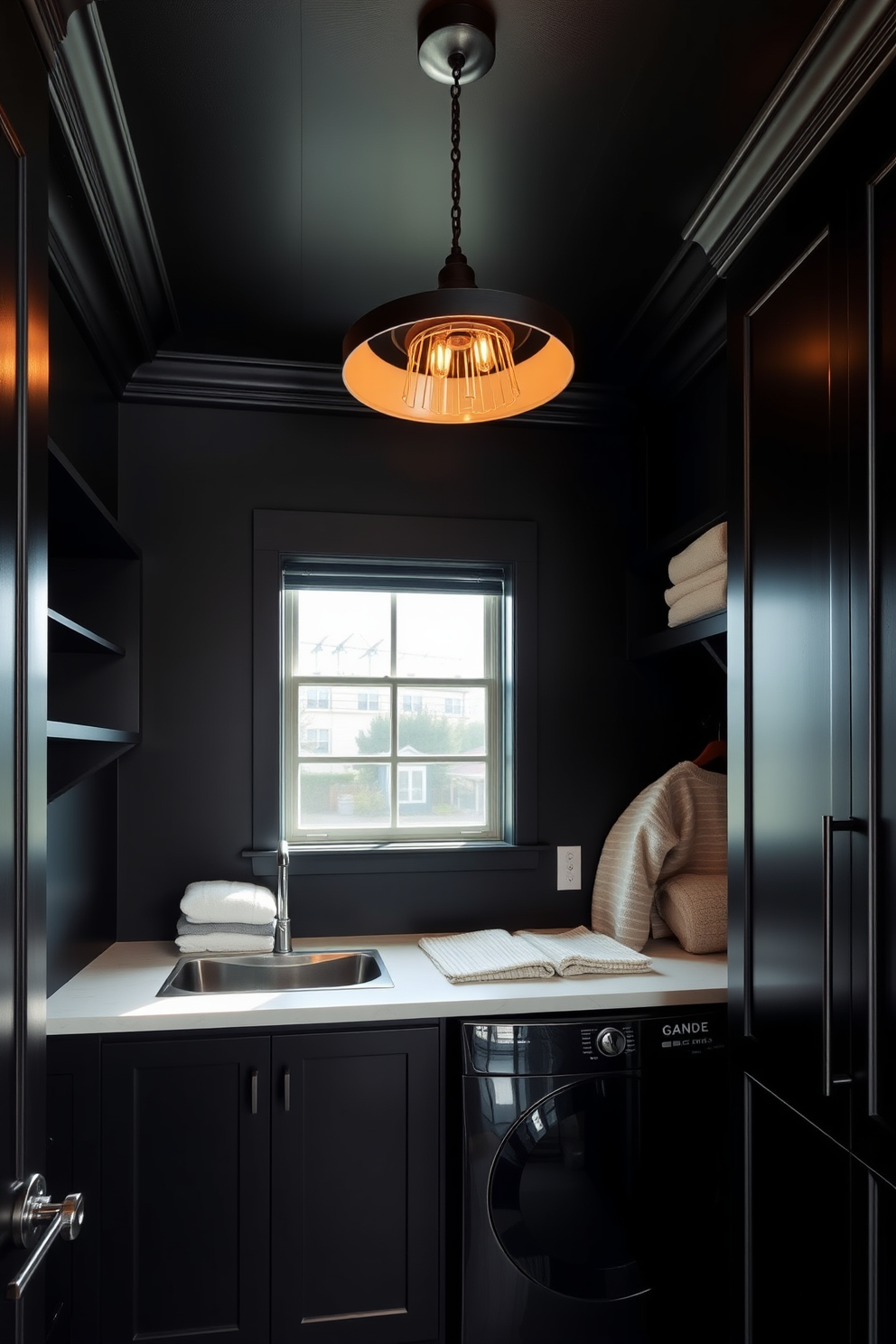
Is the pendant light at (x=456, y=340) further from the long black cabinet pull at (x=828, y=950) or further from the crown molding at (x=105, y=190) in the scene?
the long black cabinet pull at (x=828, y=950)

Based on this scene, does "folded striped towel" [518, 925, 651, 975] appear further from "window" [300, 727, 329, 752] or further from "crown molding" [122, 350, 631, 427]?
"crown molding" [122, 350, 631, 427]

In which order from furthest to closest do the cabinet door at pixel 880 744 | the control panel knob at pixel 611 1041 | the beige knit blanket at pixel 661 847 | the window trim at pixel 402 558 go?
the window trim at pixel 402 558, the beige knit blanket at pixel 661 847, the control panel knob at pixel 611 1041, the cabinet door at pixel 880 744

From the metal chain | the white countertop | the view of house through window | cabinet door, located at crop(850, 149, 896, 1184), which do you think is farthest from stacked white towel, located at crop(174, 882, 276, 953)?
the metal chain

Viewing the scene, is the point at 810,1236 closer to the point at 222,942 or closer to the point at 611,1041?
the point at 611,1041

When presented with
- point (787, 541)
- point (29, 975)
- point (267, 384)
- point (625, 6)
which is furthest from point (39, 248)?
point (267, 384)

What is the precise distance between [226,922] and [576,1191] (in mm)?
1053

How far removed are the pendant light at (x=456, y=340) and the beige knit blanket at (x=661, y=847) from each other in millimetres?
1309

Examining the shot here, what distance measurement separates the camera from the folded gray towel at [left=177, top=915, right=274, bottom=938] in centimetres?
248

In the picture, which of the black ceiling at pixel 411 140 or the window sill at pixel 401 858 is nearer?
the black ceiling at pixel 411 140

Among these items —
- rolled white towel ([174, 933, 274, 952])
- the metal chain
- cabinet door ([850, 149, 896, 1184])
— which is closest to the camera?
cabinet door ([850, 149, 896, 1184])

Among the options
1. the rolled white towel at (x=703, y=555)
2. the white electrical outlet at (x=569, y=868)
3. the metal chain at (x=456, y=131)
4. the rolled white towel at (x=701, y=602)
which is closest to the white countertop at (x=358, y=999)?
the white electrical outlet at (x=569, y=868)

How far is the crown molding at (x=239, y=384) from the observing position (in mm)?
2662

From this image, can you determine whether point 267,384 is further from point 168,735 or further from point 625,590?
point 625,590

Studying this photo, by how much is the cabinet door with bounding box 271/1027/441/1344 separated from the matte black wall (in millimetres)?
660
